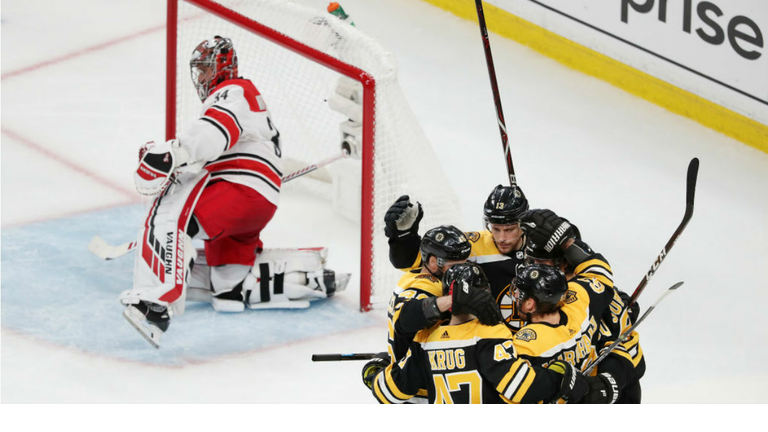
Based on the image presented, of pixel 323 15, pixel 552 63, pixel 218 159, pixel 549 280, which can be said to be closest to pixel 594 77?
pixel 552 63

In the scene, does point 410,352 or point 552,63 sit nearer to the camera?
point 410,352

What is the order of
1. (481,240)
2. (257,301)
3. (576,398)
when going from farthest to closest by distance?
(257,301) → (481,240) → (576,398)

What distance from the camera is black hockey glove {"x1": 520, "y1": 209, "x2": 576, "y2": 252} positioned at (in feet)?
9.18

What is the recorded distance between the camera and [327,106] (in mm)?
4641

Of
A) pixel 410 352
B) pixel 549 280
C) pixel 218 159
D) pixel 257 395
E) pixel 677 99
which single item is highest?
pixel 677 99

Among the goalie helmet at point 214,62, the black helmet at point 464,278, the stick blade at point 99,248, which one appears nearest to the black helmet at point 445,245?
the black helmet at point 464,278

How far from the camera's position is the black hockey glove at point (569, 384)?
2.42 metres

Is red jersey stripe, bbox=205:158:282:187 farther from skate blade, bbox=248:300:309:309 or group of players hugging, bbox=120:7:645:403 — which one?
skate blade, bbox=248:300:309:309

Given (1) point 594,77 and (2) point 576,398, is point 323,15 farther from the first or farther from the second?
(2) point 576,398

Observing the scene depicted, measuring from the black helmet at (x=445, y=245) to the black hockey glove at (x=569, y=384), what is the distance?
397mm

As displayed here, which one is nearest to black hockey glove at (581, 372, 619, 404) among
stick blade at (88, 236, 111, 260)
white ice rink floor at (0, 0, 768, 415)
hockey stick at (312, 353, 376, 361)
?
hockey stick at (312, 353, 376, 361)

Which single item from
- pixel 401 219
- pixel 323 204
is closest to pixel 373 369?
pixel 401 219

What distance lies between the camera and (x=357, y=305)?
4.15 metres

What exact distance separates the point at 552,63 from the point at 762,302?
87.6 inches
